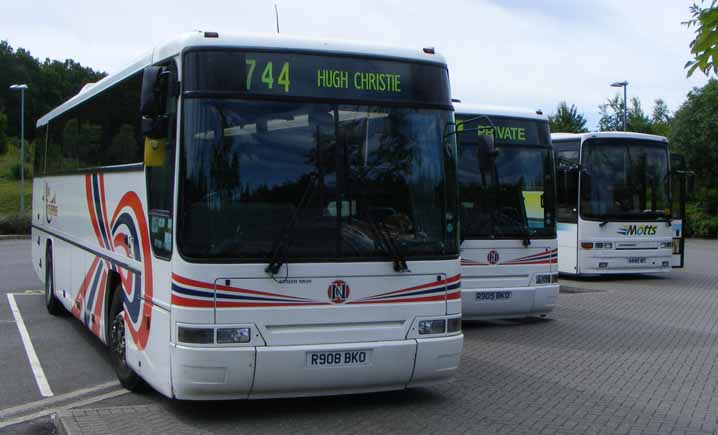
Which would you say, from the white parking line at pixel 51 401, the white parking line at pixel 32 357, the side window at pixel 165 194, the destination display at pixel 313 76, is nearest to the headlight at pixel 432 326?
the destination display at pixel 313 76

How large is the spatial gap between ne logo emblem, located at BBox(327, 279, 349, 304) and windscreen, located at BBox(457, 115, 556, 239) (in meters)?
5.68

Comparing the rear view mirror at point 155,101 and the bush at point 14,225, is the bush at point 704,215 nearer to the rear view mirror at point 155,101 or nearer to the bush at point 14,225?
the bush at point 14,225

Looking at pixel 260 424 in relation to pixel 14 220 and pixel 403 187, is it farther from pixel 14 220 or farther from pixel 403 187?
pixel 14 220

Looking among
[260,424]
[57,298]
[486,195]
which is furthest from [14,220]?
[260,424]

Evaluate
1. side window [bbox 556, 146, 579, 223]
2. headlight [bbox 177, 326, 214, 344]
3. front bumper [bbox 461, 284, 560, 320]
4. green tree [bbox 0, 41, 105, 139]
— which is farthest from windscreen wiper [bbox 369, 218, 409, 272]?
green tree [bbox 0, 41, 105, 139]

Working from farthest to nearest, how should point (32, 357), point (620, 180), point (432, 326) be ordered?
point (620, 180)
point (32, 357)
point (432, 326)

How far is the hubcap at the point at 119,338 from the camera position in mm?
8711

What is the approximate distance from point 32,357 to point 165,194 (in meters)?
4.37

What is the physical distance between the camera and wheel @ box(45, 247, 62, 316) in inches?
547

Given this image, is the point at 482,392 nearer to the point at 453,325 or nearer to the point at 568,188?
the point at 453,325

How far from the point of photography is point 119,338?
8891 millimetres

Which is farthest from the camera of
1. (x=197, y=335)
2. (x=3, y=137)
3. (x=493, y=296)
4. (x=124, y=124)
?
(x=3, y=137)

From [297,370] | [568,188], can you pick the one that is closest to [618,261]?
[568,188]

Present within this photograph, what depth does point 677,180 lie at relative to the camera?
66.8 feet
